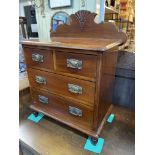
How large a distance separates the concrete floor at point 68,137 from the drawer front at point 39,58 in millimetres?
416

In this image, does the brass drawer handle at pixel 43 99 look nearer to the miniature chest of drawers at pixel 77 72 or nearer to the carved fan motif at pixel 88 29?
the miniature chest of drawers at pixel 77 72

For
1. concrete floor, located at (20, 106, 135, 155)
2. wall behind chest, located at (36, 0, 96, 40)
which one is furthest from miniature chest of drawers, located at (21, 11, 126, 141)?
wall behind chest, located at (36, 0, 96, 40)

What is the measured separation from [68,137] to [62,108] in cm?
19

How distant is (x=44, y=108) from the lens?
90 centimetres

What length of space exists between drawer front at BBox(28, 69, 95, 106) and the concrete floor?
272mm

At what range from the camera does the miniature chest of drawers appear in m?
0.61

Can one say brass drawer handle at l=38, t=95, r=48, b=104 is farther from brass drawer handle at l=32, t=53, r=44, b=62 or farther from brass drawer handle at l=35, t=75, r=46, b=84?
brass drawer handle at l=32, t=53, r=44, b=62

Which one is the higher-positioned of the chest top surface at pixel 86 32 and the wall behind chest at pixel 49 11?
the wall behind chest at pixel 49 11

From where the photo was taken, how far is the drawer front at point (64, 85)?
25.6 inches

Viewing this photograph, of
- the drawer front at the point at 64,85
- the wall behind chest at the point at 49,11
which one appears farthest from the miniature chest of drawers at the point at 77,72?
the wall behind chest at the point at 49,11
